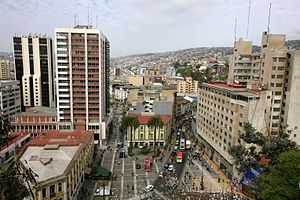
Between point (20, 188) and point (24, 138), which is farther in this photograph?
point (24, 138)

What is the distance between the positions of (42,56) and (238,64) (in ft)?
274

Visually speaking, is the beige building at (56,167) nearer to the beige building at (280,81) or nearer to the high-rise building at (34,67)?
the beige building at (280,81)

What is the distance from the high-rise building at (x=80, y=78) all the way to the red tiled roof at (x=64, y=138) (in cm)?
1543

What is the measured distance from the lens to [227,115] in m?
53.4

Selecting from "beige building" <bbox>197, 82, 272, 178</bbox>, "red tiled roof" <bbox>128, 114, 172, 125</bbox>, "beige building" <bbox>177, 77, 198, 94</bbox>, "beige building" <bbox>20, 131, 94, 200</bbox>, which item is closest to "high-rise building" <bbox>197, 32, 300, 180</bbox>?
"beige building" <bbox>197, 82, 272, 178</bbox>

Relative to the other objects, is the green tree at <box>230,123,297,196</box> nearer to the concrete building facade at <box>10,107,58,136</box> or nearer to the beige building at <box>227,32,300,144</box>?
the beige building at <box>227,32,300,144</box>

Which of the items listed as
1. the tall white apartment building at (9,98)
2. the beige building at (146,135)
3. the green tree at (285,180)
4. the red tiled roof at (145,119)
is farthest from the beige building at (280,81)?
the tall white apartment building at (9,98)

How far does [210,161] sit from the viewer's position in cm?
6203

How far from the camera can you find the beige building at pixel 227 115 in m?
47.7

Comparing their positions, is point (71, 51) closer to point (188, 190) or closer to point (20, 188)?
point (188, 190)

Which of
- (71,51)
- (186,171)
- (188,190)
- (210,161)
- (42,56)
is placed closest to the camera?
(188,190)

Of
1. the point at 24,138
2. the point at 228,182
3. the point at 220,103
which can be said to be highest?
the point at 220,103

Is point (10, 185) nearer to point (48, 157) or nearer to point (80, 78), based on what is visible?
point (48, 157)

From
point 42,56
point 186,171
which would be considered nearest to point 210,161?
point 186,171
